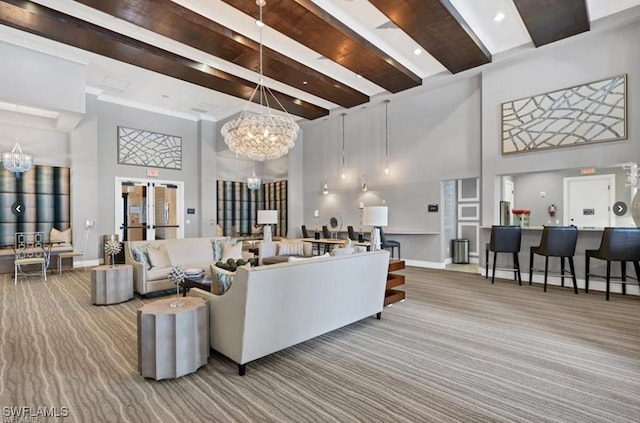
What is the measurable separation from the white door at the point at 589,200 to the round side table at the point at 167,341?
851cm

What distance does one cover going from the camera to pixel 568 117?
5707 mm

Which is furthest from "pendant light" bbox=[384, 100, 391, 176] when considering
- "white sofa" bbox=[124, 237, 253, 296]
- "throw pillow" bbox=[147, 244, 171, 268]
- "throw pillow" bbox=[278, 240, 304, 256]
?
"throw pillow" bbox=[147, 244, 171, 268]

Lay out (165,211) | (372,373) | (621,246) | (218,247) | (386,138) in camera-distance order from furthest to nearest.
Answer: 1. (165,211)
2. (386,138)
3. (218,247)
4. (621,246)
5. (372,373)

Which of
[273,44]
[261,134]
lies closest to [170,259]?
[261,134]

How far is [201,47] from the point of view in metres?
5.32

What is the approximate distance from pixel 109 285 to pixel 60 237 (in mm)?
4493

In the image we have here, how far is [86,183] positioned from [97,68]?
2.83 metres

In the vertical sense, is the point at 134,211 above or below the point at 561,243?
above

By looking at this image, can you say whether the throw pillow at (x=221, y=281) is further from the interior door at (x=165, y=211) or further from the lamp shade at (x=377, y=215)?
the interior door at (x=165, y=211)

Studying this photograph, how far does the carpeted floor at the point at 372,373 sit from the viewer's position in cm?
212

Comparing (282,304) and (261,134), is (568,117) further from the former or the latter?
(282,304)

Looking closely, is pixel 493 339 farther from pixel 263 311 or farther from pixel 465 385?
pixel 263 311

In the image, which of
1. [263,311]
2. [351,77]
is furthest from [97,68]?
[263,311]

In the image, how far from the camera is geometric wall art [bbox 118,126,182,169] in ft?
28.1
